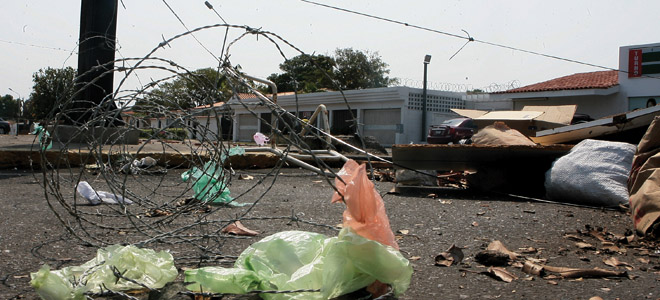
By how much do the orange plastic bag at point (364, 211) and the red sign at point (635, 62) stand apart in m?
20.2

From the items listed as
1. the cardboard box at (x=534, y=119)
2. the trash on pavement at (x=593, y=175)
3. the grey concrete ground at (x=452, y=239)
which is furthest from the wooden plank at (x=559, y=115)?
the grey concrete ground at (x=452, y=239)

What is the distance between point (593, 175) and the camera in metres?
4.08

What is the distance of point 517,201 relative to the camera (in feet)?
14.5

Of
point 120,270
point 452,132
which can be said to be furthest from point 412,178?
point 452,132

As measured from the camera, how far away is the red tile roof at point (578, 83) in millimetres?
19900

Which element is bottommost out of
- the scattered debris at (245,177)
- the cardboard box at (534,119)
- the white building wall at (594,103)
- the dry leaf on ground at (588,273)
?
the scattered debris at (245,177)

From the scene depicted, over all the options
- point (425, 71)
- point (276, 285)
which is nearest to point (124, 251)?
point (276, 285)

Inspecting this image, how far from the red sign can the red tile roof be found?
2.61ft

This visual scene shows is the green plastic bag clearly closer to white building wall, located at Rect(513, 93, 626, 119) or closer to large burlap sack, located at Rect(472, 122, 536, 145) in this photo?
large burlap sack, located at Rect(472, 122, 536, 145)

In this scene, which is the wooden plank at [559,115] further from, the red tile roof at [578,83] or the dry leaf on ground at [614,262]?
the red tile roof at [578,83]

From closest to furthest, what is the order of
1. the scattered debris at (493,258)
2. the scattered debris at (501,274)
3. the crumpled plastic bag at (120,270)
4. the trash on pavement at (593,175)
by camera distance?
the crumpled plastic bag at (120,270), the scattered debris at (501,274), the scattered debris at (493,258), the trash on pavement at (593,175)

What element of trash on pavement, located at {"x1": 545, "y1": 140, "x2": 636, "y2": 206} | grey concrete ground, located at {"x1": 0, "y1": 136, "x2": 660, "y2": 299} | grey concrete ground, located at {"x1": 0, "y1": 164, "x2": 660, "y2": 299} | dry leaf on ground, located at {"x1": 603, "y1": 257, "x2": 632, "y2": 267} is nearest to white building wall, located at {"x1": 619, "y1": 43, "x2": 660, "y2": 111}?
trash on pavement, located at {"x1": 545, "y1": 140, "x2": 636, "y2": 206}

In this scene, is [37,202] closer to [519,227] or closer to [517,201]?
[519,227]

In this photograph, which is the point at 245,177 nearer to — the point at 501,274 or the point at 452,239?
the point at 452,239
